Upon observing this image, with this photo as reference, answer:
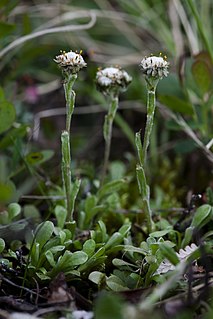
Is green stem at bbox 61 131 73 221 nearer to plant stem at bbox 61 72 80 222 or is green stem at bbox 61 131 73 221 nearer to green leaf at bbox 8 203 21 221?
plant stem at bbox 61 72 80 222

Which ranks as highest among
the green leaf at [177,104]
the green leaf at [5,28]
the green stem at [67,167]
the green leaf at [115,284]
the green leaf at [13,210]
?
the green leaf at [5,28]

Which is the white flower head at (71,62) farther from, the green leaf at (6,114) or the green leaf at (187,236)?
the green leaf at (187,236)

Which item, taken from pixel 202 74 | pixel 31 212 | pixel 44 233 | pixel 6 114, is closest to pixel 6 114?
pixel 6 114

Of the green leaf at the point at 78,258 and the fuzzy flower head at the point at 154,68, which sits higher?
the fuzzy flower head at the point at 154,68

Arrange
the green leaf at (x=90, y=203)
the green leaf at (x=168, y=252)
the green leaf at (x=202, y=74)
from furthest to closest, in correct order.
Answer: the green leaf at (x=202, y=74), the green leaf at (x=90, y=203), the green leaf at (x=168, y=252)

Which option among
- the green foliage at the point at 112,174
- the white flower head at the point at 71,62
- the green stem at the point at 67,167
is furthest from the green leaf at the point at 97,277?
the white flower head at the point at 71,62

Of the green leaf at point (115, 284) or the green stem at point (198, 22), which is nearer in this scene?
the green leaf at point (115, 284)

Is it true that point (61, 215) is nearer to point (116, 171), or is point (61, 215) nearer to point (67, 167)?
point (67, 167)
